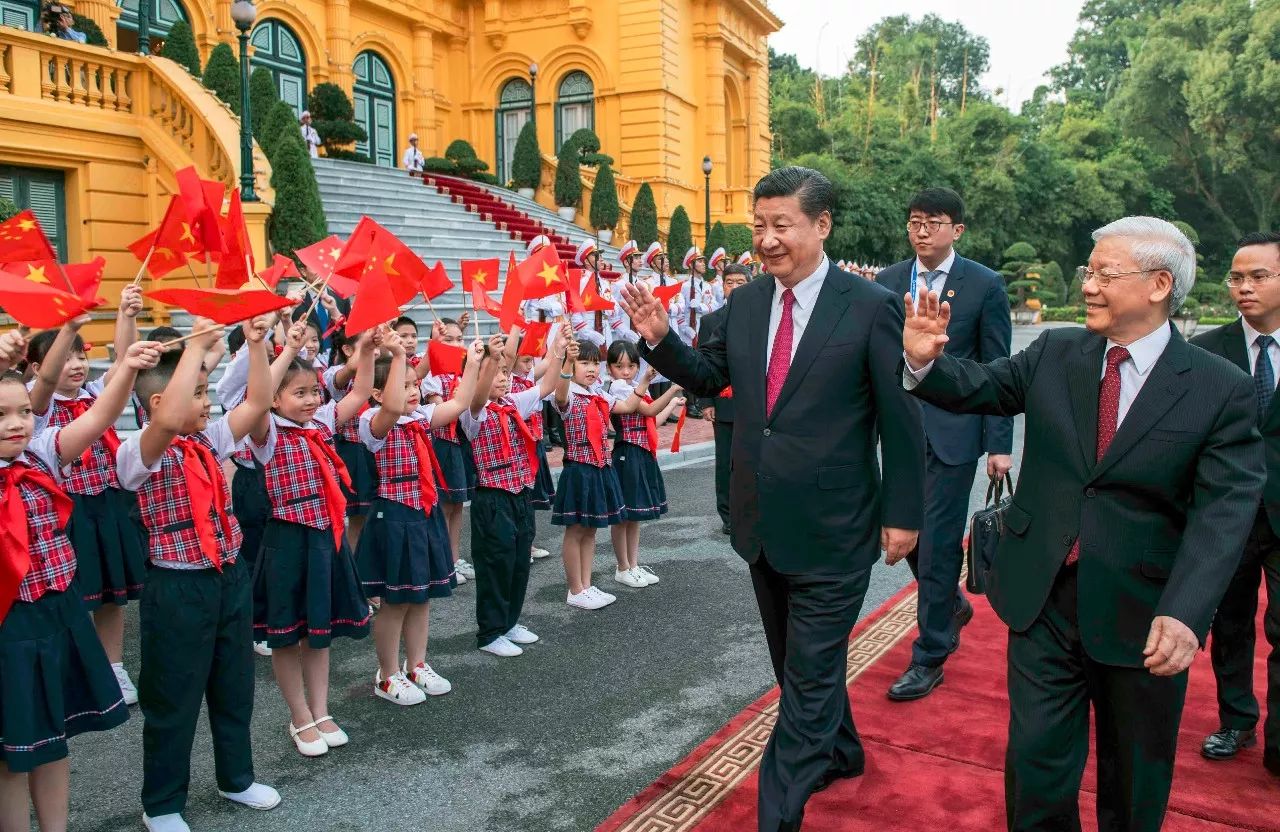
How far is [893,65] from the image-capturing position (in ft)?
227

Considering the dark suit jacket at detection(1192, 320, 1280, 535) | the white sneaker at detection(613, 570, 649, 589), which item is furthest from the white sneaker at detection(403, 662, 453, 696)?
the dark suit jacket at detection(1192, 320, 1280, 535)

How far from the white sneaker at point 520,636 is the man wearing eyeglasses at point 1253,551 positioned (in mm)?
3240

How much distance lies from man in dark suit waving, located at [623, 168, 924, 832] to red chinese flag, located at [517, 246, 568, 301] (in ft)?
7.91

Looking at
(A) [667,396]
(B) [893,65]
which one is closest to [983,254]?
(B) [893,65]

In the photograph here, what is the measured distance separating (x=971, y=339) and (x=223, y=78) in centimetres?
1386

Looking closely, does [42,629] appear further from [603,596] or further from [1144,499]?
[603,596]

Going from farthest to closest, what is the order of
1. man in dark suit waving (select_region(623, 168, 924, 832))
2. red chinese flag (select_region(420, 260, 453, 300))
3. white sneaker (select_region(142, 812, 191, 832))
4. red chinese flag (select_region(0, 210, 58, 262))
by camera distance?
1. red chinese flag (select_region(420, 260, 453, 300))
2. red chinese flag (select_region(0, 210, 58, 262))
3. white sneaker (select_region(142, 812, 191, 832))
4. man in dark suit waving (select_region(623, 168, 924, 832))

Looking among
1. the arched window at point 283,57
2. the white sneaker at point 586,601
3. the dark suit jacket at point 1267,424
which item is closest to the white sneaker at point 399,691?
the white sneaker at point 586,601

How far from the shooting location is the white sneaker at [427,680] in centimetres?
503

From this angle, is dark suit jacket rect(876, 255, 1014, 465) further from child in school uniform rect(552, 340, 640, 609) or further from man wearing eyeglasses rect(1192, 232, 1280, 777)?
child in school uniform rect(552, 340, 640, 609)

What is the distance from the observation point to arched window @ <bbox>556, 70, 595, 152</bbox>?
28391 millimetres

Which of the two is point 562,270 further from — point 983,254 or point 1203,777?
point 983,254

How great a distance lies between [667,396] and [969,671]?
2.58 metres

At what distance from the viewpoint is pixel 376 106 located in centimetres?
2577
